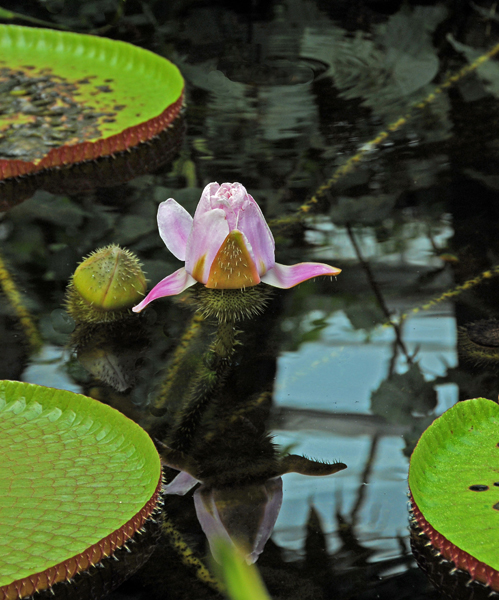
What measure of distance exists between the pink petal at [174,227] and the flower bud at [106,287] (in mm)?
113

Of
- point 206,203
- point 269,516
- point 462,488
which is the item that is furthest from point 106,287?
point 462,488

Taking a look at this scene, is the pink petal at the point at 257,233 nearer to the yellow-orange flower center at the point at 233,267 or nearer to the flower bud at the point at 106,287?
the yellow-orange flower center at the point at 233,267

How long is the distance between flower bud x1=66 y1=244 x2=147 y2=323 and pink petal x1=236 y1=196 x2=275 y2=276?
26 cm

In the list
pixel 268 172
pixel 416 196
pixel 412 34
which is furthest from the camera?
pixel 412 34

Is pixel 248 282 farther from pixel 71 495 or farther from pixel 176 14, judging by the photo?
pixel 176 14

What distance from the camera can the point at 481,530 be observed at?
29.7 inches

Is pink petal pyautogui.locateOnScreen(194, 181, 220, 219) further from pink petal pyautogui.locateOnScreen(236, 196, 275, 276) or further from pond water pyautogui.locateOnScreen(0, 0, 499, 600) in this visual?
pond water pyautogui.locateOnScreen(0, 0, 499, 600)

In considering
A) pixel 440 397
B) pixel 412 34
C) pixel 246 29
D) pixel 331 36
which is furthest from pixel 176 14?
pixel 440 397

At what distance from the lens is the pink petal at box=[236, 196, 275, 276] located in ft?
3.23

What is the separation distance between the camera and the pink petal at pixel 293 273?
40.9 inches

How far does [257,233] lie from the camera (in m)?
1.00

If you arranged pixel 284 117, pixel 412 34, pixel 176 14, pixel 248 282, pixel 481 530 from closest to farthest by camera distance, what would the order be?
1. pixel 481 530
2. pixel 248 282
3. pixel 284 117
4. pixel 412 34
5. pixel 176 14

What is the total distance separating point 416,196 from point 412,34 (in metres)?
1.09

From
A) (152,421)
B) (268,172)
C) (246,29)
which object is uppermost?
(246,29)
